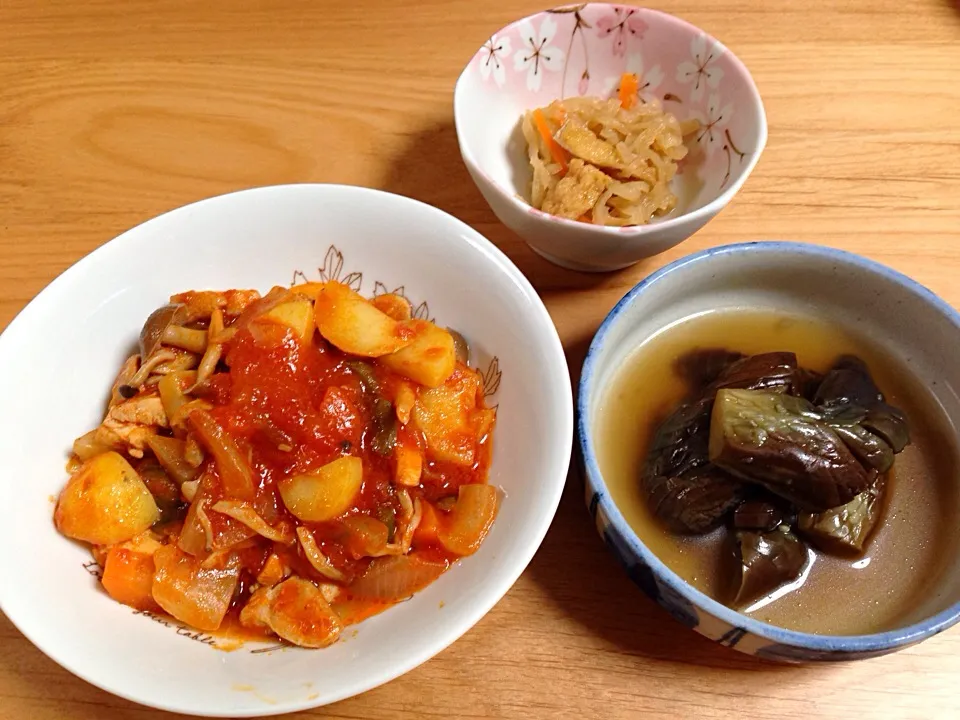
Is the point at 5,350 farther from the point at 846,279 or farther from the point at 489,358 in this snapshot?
the point at 846,279

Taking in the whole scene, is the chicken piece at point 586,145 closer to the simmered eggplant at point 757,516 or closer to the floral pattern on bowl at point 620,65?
the floral pattern on bowl at point 620,65

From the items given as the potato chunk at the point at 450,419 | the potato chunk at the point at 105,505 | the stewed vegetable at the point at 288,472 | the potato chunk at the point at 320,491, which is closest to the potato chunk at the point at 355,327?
the stewed vegetable at the point at 288,472

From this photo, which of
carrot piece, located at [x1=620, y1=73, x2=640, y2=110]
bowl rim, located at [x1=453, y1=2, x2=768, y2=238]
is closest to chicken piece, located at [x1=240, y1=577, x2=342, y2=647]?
bowl rim, located at [x1=453, y1=2, x2=768, y2=238]

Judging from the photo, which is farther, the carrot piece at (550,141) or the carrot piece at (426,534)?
the carrot piece at (550,141)

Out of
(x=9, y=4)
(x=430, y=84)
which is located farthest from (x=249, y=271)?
(x=9, y=4)

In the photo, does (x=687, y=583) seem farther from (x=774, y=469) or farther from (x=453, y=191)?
(x=453, y=191)

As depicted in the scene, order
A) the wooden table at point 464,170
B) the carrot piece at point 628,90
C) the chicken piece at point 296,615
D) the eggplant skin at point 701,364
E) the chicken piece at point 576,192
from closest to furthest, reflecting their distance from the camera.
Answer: the chicken piece at point 296,615, the wooden table at point 464,170, the eggplant skin at point 701,364, the chicken piece at point 576,192, the carrot piece at point 628,90

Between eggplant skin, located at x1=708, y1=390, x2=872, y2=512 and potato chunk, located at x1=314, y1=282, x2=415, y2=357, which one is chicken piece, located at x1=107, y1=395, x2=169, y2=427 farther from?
eggplant skin, located at x1=708, y1=390, x2=872, y2=512
